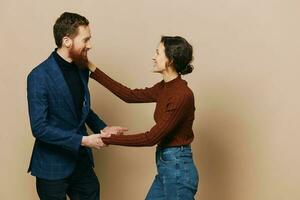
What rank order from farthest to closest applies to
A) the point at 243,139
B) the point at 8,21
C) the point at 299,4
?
the point at 8,21, the point at 243,139, the point at 299,4

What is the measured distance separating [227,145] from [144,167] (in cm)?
51

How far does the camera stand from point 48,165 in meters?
2.23

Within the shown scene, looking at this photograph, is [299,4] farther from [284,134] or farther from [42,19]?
[42,19]

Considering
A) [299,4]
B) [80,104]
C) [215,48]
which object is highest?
[299,4]

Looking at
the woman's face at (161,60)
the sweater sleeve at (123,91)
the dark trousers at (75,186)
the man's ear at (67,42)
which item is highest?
the man's ear at (67,42)

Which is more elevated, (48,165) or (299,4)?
(299,4)

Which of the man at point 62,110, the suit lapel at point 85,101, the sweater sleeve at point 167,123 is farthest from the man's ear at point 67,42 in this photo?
the sweater sleeve at point 167,123

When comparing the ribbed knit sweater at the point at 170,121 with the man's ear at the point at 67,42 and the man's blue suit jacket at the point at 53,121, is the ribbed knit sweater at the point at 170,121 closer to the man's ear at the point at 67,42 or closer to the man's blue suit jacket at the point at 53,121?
the man's blue suit jacket at the point at 53,121

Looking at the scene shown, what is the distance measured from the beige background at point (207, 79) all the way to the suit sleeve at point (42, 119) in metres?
0.68

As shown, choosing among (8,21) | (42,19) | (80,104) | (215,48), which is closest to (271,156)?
(215,48)

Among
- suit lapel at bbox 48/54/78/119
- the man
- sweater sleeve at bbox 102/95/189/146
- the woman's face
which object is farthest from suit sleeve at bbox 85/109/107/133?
the woman's face

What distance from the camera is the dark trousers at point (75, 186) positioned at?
88.5 inches

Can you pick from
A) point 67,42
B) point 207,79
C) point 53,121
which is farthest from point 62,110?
point 207,79

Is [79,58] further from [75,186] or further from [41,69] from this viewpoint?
[75,186]
